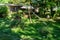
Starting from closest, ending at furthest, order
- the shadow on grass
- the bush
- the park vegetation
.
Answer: the shadow on grass, the park vegetation, the bush

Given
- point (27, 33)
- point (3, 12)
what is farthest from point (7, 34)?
point (3, 12)

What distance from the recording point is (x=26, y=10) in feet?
60.9

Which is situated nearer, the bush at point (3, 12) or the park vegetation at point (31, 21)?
the park vegetation at point (31, 21)

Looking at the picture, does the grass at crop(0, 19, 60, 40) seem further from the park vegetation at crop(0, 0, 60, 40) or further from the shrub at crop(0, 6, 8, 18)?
the shrub at crop(0, 6, 8, 18)

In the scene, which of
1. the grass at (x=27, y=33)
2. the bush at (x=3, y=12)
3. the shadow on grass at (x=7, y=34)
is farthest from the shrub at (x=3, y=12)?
the shadow on grass at (x=7, y=34)

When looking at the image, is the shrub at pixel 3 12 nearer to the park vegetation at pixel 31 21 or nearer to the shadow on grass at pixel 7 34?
the park vegetation at pixel 31 21

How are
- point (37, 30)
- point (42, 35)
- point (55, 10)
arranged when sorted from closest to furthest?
point (42, 35) < point (37, 30) < point (55, 10)

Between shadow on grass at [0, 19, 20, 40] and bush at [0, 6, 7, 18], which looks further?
bush at [0, 6, 7, 18]

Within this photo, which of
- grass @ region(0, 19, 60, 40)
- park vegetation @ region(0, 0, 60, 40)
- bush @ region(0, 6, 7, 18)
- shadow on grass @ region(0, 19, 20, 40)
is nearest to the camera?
shadow on grass @ region(0, 19, 20, 40)

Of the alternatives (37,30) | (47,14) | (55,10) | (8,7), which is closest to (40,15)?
(47,14)

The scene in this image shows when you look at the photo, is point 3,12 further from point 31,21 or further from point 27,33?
point 27,33

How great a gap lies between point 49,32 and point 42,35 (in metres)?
0.77

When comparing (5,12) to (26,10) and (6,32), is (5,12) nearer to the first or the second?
(26,10)

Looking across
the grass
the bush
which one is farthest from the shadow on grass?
the bush
